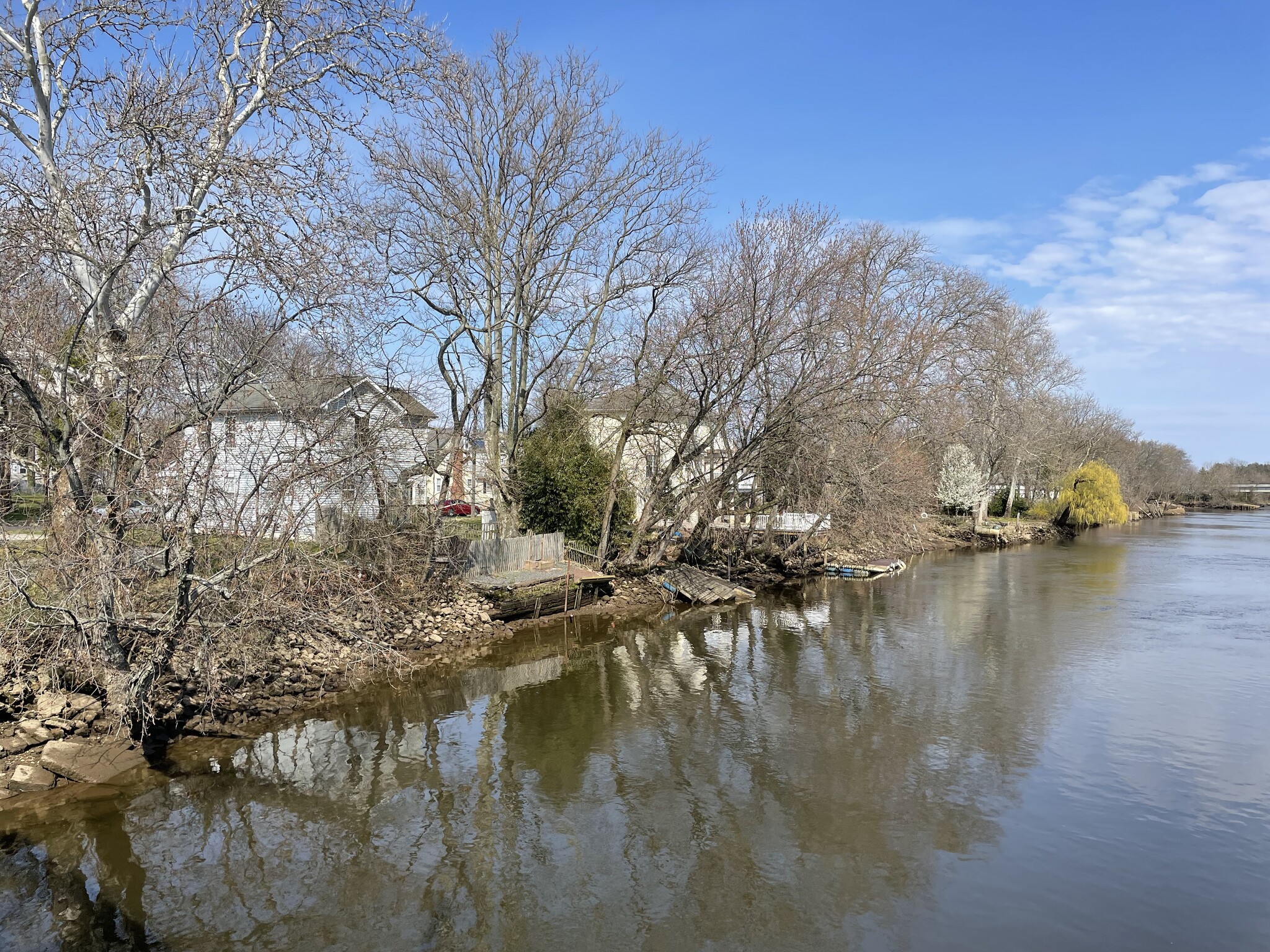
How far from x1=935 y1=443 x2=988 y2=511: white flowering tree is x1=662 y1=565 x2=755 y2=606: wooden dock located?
26.6 metres

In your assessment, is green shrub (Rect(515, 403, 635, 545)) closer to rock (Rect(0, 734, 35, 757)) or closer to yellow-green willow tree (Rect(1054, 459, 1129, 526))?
rock (Rect(0, 734, 35, 757))

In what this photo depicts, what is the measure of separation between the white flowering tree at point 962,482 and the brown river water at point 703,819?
3087 centimetres

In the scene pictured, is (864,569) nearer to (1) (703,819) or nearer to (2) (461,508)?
(2) (461,508)

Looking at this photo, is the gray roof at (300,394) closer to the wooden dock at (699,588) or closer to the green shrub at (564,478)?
the green shrub at (564,478)

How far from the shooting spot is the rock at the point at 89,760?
32.4 feet

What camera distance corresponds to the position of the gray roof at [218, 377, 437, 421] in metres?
11.4

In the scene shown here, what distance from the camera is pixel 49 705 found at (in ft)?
34.2

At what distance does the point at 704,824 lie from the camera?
374 inches

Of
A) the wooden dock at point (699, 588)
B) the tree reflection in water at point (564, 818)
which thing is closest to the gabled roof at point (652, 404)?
the wooden dock at point (699, 588)

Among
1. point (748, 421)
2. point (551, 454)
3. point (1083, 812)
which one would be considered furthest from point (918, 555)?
point (1083, 812)

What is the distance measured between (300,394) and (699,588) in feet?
49.4

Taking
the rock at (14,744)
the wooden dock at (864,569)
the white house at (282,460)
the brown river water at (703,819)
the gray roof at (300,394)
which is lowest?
the brown river water at (703,819)

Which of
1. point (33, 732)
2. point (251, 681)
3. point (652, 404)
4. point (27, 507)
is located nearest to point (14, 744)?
point (33, 732)

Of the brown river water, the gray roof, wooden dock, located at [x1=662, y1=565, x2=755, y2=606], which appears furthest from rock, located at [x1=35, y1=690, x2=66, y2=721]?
wooden dock, located at [x1=662, y1=565, x2=755, y2=606]
